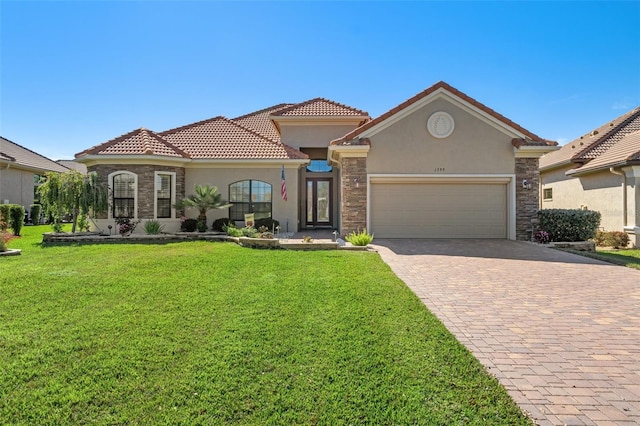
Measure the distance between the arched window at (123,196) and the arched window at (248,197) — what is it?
4349mm

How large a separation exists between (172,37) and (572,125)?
90.0 ft

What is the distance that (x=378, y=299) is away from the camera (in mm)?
6043

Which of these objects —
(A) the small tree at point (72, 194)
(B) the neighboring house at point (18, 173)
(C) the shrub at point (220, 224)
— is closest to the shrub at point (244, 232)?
(C) the shrub at point (220, 224)

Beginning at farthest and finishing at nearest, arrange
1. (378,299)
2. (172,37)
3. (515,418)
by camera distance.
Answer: (172,37)
(378,299)
(515,418)

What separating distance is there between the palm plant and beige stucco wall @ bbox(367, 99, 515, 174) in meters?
6.94

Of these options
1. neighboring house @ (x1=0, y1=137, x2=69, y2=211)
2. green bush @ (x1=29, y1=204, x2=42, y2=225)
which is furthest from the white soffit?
neighboring house @ (x1=0, y1=137, x2=69, y2=211)

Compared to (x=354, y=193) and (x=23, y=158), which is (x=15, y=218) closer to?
(x=23, y=158)

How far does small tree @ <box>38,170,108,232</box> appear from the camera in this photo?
14.3 meters

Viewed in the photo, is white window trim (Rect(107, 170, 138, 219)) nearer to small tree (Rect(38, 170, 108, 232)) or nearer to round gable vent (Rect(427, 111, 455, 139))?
small tree (Rect(38, 170, 108, 232))

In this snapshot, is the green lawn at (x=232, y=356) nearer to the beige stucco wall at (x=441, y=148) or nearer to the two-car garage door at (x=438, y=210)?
the two-car garage door at (x=438, y=210)

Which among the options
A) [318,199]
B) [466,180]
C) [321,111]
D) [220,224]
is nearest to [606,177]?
[466,180]

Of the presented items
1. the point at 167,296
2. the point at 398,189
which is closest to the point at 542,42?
the point at 398,189

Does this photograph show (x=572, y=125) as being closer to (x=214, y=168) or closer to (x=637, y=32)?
(x=637, y=32)

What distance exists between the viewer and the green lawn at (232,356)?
295 cm
